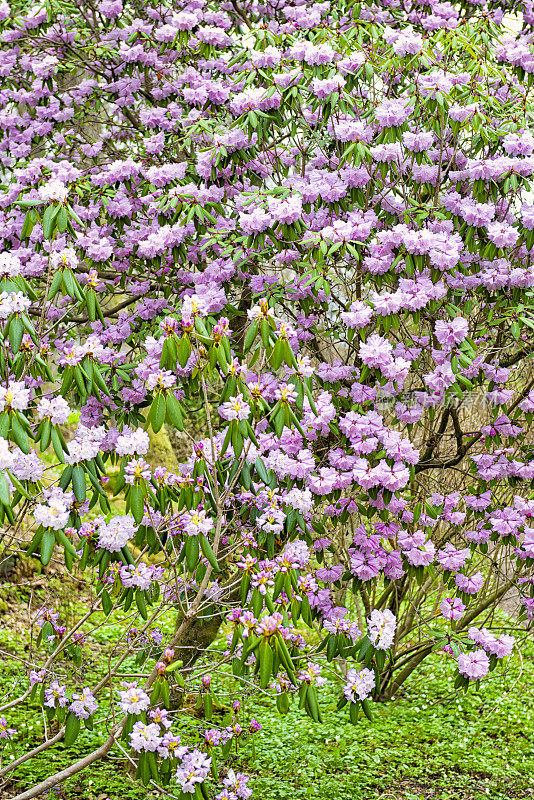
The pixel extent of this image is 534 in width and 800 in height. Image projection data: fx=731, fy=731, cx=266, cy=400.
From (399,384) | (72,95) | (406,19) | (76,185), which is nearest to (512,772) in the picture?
(399,384)

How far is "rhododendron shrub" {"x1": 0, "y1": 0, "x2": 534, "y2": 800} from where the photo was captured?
88.0 inches

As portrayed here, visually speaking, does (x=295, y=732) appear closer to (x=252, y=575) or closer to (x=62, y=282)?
(x=252, y=575)

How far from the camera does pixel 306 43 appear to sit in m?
2.97

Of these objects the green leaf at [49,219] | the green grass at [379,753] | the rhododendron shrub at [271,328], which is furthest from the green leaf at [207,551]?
the green grass at [379,753]

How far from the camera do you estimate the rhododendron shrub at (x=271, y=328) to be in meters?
2.23

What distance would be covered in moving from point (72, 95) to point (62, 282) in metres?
2.14

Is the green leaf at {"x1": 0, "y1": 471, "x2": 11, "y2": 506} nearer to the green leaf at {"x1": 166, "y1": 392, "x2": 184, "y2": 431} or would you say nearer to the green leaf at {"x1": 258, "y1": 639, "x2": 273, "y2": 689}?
the green leaf at {"x1": 166, "y1": 392, "x2": 184, "y2": 431}

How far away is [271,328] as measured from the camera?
89.6 inches

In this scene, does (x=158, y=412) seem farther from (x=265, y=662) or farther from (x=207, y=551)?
(x=265, y=662)

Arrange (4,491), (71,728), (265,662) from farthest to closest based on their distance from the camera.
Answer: (71,728) → (265,662) → (4,491)

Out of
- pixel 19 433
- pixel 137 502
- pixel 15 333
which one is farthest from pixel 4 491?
pixel 15 333

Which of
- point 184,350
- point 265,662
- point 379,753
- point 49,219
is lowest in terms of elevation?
point 379,753

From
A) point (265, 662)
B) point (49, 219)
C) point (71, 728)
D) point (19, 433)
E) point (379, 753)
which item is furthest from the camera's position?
point (379, 753)

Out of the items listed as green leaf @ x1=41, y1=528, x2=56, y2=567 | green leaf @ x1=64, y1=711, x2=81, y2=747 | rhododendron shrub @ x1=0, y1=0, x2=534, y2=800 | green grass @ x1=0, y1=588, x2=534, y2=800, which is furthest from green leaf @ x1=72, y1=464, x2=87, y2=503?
green grass @ x1=0, y1=588, x2=534, y2=800
